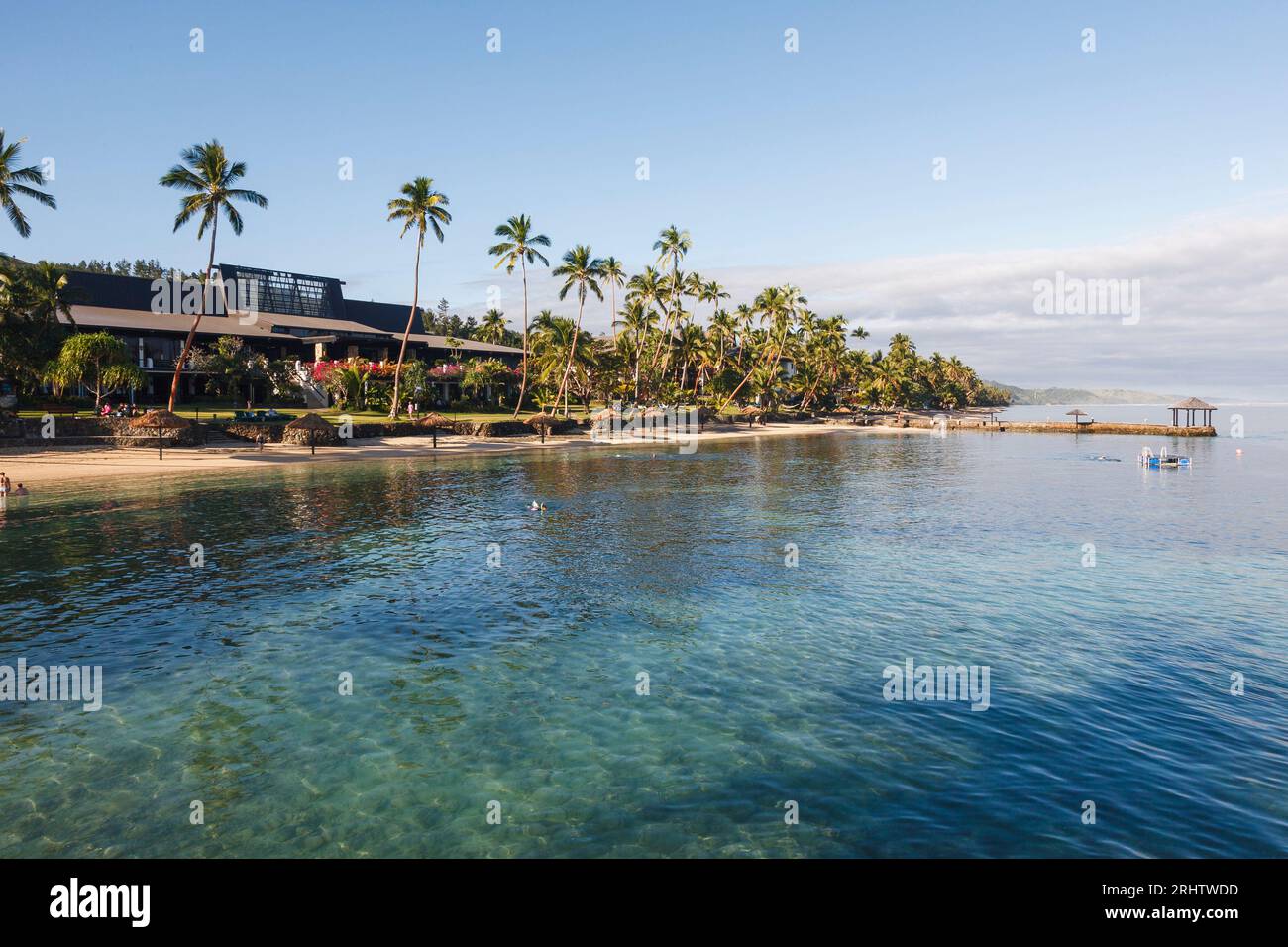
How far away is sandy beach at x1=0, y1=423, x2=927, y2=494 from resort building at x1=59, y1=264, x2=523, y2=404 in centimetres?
1767

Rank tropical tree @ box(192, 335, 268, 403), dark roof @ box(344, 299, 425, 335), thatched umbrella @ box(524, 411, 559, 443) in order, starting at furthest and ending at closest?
dark roof @ box(344, 299, 425, 335)
thatched umbrella @ box(524, 411, 559, 443)
tropical tree @ box(192, 335, 268, 403)

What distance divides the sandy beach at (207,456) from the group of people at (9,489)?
753mm

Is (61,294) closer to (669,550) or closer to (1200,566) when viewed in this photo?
(669,550)

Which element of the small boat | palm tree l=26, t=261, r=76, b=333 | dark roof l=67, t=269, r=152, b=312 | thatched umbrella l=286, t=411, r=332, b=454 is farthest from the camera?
dark roof l=67, t=269, r=152, b=312

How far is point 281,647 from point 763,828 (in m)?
11.9

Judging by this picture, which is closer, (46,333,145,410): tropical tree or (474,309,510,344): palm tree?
(46,333,145,410): tropical tree

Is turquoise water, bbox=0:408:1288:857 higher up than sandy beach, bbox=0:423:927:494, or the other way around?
sandy beach, bbox=0:423:927:494

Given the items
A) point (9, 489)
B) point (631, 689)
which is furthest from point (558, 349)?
point (631, 689)

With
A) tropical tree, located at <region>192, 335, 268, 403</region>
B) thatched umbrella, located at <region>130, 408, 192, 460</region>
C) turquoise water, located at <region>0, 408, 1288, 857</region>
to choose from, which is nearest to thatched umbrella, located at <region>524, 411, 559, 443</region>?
tropical tree, located at <region>192, 335, 268, 403</region>

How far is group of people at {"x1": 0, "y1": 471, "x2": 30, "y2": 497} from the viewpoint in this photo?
116 feet

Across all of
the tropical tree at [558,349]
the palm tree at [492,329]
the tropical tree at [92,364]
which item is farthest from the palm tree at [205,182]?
the palm tree at [492,329]

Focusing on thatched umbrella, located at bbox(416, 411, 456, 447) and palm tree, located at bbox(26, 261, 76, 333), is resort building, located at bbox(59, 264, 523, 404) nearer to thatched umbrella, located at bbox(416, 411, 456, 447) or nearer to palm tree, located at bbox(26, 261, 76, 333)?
palm tree, located at bbox(26, 261, 76, 333)

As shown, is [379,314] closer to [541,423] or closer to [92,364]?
[541,423]
